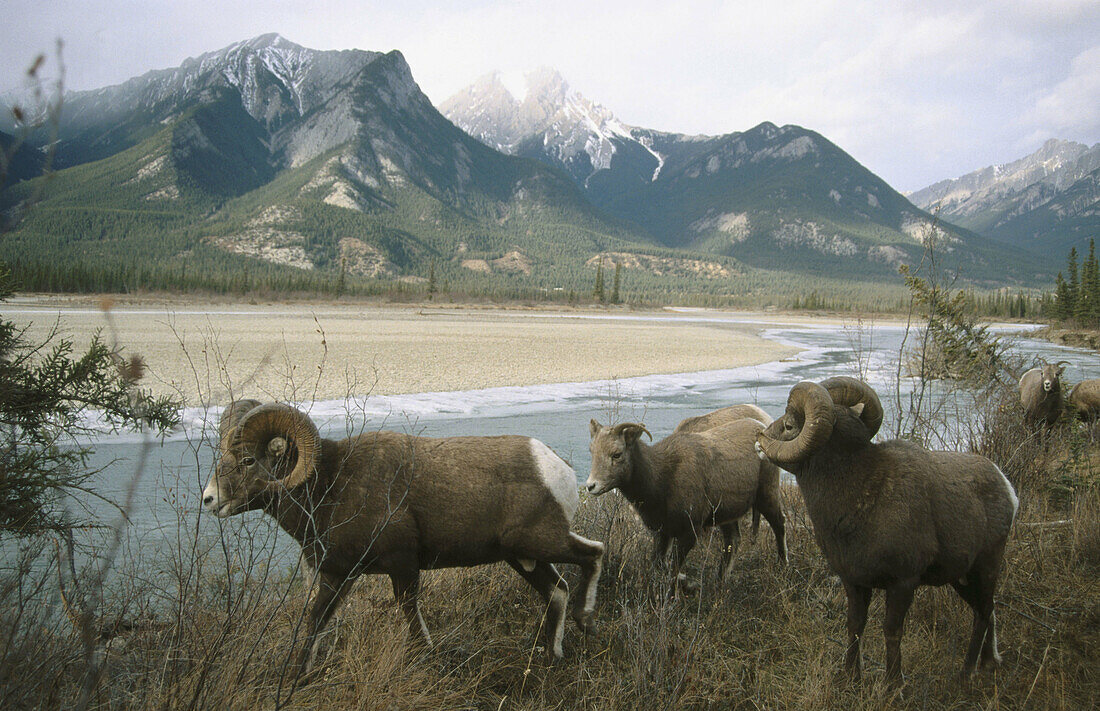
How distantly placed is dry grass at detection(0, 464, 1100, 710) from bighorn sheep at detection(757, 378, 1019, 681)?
0.42 meters

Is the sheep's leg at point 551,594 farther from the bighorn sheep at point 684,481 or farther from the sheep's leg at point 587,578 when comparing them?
the bighorn sheep at point 684,481

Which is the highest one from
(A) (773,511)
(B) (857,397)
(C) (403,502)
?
(B) (857,397)

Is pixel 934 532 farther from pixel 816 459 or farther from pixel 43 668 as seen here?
pixel 43 668

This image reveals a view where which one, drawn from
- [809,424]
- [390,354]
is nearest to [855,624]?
[809,424]

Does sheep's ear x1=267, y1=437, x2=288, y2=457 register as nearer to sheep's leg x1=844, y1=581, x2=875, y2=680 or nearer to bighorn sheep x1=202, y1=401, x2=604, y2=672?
bighorn sheep x1=202, y1=401, x2=604, y2=672

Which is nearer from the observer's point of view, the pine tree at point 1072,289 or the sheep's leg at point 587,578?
the sheep's leg at point 587,578

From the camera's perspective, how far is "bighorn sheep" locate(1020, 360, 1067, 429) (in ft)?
32.0

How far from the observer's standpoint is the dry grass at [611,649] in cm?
311

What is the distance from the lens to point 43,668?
2789 millimetres

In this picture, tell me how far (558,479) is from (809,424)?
5.90ft

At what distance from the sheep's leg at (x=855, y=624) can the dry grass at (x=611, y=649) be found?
0.10 m

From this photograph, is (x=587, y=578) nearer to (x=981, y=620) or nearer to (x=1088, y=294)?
(x=981, y=620)

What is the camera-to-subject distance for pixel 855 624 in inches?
163

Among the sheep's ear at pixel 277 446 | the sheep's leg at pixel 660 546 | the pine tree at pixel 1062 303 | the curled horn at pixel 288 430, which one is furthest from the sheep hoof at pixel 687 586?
the pine tree at pixel 1062 303
